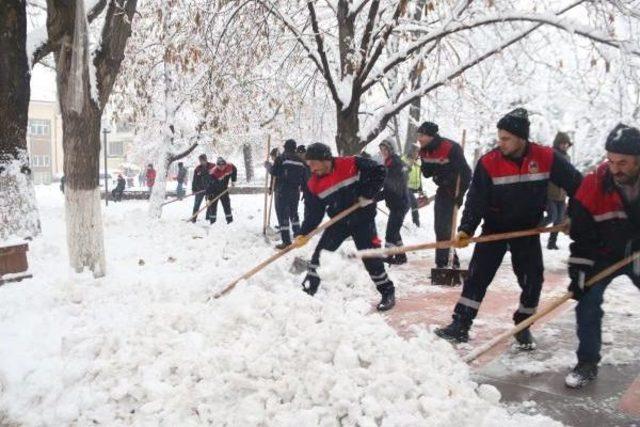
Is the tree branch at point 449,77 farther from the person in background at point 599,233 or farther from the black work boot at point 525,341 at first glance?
the black work boot at point 525,341

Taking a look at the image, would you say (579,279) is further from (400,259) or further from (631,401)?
(400,259)

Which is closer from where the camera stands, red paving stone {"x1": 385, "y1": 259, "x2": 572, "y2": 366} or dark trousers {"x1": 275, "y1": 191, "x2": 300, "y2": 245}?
red paving stone {"x1": 385, "y1": 259, "x2": 572, "y2": 366}

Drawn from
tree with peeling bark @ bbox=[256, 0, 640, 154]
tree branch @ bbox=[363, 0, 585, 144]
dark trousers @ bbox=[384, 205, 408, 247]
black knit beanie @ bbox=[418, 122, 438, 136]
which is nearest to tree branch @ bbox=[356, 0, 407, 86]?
tree with peeling bark @ bbox=[256, 0, 640, 154]

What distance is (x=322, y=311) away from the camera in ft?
14.8

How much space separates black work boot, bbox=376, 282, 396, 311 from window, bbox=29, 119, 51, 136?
178 feet

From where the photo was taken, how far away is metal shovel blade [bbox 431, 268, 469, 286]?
6.46 meters

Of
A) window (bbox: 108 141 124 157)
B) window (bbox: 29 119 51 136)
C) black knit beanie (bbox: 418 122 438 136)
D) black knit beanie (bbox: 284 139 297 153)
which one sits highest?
window (bbox: 29 119 51 136)

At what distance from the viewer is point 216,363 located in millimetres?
3717

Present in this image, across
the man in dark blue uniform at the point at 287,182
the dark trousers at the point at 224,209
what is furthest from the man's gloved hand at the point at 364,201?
the dark trousers at the point at 224,209

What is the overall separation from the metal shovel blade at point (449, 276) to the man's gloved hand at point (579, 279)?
9.66 ft

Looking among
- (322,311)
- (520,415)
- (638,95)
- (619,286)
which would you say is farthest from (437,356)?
(638,95)

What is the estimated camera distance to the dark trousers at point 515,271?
4094 mm

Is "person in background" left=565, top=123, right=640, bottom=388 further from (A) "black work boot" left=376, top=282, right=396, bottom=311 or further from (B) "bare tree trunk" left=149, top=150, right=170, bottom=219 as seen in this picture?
(B) "bare tree trunk" left=149, top=150, right=170, bottom=219

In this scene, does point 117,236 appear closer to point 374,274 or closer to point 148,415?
point 374,274
